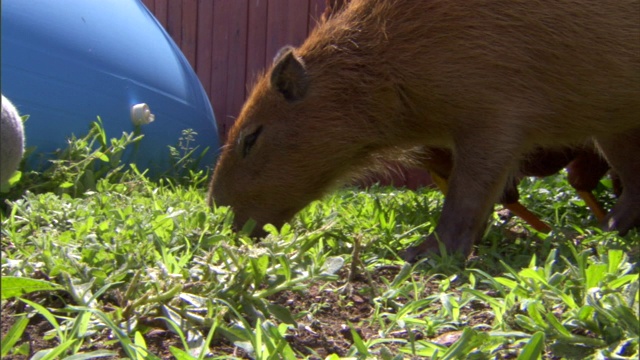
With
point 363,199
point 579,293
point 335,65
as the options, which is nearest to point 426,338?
point 579,293

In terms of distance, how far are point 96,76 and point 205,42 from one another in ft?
11.2

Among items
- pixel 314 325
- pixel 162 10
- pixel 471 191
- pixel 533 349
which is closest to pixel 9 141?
pixel 533 349

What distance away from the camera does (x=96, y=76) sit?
4.81 metres

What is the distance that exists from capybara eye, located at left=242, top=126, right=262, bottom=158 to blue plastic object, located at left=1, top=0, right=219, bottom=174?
1.33m

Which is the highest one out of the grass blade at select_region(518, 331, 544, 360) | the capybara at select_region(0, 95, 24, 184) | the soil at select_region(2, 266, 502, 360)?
the capybara at select_region(0, 95, 24, 184)

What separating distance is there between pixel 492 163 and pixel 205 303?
1580mm

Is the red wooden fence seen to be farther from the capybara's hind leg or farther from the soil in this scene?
the soil

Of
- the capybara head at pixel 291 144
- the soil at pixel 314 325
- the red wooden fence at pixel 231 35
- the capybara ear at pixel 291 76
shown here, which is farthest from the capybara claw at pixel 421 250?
the red wooden fence at pixel 231 35

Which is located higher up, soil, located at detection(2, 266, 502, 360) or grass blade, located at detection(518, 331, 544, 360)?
grass blade, located at detection(518, 331, 544, 360)

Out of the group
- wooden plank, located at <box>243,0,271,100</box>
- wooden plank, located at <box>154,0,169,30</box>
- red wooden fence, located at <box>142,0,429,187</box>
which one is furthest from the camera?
wooden plank, located at <box>154,0,169,30</box>

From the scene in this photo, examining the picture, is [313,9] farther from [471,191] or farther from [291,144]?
[471,191]

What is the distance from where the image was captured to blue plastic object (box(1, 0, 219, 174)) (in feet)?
14.5

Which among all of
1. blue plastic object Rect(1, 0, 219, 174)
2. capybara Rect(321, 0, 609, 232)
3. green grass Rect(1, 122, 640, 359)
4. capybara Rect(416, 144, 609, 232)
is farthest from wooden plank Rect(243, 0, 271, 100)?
green grass Rect(1, 122, 640, 359)

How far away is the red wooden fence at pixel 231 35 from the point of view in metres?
7.33
